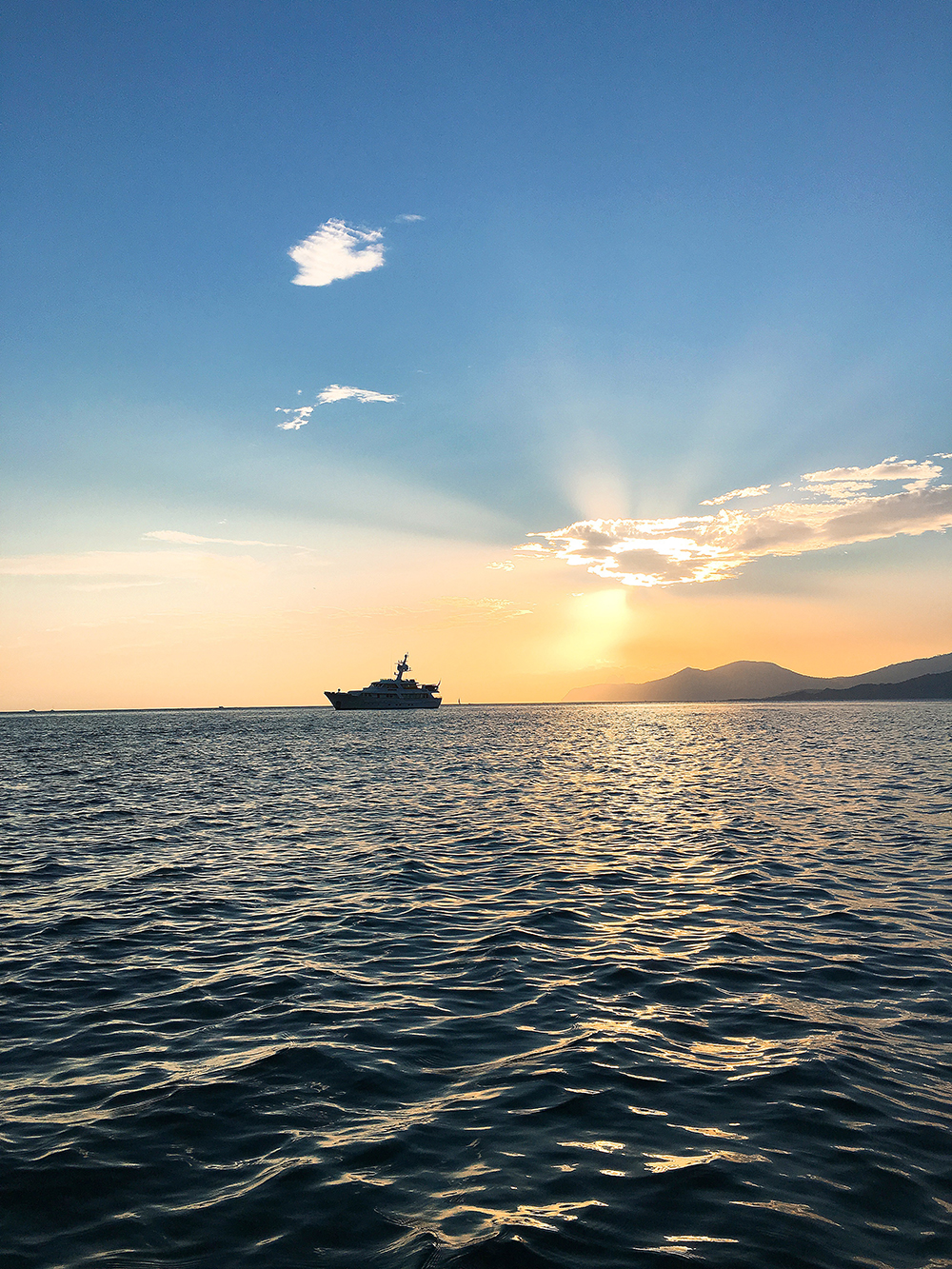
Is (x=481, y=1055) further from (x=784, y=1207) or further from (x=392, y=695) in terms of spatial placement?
(x=392, y=695)

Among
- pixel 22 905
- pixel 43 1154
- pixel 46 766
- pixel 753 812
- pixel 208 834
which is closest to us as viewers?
pixel 43 1154

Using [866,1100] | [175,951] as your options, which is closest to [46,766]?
[175,951]

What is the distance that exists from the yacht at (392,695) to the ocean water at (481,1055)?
163107mm

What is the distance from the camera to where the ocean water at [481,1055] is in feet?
16.8

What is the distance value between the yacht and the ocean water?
535ft

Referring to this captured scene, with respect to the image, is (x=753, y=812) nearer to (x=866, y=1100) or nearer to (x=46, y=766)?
(x=866, y=1100)

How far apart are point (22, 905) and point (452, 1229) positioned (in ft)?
42.4

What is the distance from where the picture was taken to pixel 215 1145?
242 inches

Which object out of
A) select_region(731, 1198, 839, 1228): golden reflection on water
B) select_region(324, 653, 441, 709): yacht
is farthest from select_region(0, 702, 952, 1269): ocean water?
select_region(324, 653, 441, 709): yacht

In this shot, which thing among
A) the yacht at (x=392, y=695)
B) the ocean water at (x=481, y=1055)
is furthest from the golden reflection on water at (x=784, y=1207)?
the yacht at (x=392, y=695)

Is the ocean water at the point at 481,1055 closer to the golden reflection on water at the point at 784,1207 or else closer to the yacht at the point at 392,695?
the golden reflection on water at the point at 784,1207

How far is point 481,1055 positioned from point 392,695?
178 meters

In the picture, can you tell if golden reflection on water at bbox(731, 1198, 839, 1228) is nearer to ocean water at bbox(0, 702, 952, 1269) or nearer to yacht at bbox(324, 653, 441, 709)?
ocean water at bbox(0, 702, 952, 1269)

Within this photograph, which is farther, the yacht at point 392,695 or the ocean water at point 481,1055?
the yacht at point 392,695
